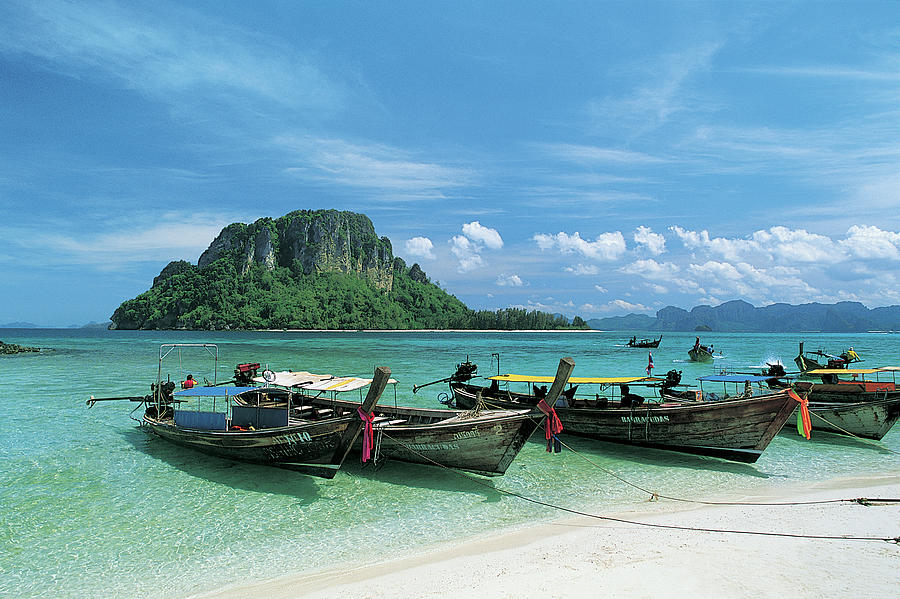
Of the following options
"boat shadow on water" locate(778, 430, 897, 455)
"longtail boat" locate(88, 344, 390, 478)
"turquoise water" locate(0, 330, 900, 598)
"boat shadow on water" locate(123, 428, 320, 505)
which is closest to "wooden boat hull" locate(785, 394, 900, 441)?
"boat shadow on water" locate(778, 430, 897, 455)

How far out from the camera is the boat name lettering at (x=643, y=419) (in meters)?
15.1

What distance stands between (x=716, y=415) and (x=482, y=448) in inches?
276

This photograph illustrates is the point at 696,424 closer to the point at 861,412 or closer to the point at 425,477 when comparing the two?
the point at 861,412

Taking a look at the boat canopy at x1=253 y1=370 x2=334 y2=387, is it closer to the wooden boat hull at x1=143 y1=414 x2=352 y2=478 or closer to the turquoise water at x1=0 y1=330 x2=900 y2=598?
the wooden boat hull at x1=143 y1=414 x2=352 y2=478

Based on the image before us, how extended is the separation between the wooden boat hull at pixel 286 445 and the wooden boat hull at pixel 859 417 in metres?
16.3

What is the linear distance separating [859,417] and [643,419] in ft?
25.8

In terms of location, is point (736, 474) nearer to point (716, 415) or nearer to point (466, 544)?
point (716, 415)

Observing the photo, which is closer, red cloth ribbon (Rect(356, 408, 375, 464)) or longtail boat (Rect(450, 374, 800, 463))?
red cloth ribbon (Rect(356, 408, 375, 464))

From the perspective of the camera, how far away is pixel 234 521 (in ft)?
34.4

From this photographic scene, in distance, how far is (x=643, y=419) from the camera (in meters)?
15.4

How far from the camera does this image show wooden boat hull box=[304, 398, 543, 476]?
11.7 metres

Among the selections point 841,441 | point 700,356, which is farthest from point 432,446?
point 700,356

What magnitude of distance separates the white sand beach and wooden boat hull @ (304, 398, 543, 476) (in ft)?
7.01

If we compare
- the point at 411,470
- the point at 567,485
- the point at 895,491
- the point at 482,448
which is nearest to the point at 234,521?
the point at 411,470
